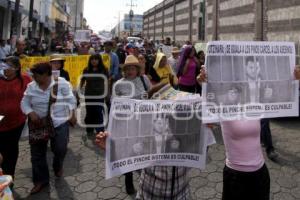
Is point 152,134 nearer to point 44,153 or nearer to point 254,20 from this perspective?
point 44,153

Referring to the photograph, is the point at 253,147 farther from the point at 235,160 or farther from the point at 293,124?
the point at 293,124

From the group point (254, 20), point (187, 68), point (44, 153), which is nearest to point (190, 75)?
point (187, 68)

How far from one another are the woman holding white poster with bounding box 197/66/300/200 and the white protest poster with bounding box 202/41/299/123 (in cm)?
10

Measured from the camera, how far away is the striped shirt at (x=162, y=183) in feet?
9.25

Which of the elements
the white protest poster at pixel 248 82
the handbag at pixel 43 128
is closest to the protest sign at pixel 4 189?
the white protest poster at pixel 248 82

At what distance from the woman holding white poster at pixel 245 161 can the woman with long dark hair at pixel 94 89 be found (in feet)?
14.8

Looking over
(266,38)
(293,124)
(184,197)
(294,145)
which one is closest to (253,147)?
(184,197)

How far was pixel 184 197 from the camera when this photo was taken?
116 inches

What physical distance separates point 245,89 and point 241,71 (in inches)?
5.5

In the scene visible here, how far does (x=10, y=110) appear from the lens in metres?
4.48

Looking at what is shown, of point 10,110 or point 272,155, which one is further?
point 272,155

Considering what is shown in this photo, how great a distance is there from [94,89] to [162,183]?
14.9ft

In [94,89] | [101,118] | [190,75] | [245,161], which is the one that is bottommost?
[245,161]

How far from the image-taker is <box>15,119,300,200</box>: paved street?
183 inches
